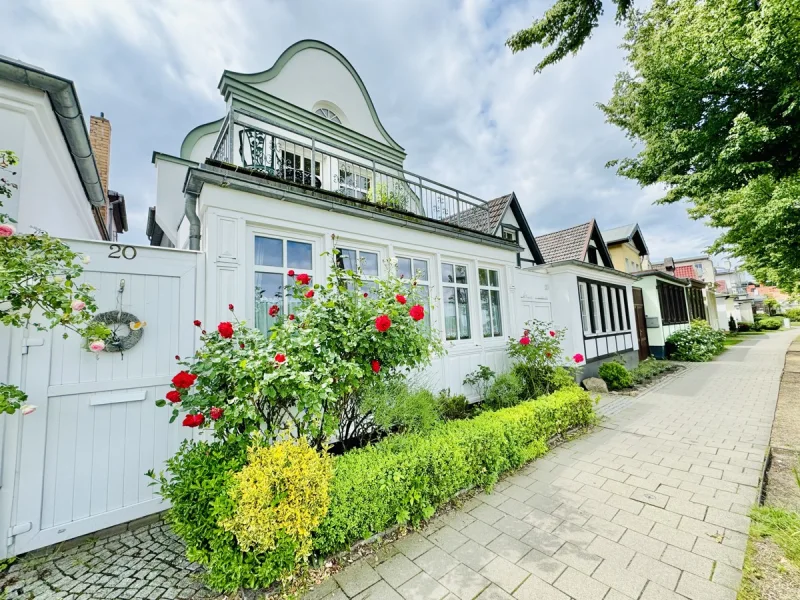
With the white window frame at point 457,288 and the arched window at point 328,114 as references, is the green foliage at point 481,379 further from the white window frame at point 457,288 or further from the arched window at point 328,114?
the arched window at point 328,114

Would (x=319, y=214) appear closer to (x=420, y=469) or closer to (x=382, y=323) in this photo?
(x=382, y=323)

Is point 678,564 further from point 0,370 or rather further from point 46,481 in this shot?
point 0,370

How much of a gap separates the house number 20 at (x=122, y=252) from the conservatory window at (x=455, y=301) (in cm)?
486

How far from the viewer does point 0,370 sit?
8.61 feet

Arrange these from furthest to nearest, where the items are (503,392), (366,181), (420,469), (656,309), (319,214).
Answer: (656,309) → (366,181) → (503,392) → (319,214) → (420,469)

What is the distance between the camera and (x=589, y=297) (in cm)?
991

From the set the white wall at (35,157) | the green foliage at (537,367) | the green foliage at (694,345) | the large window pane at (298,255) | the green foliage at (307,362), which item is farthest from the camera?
the green foliage at (694,345)

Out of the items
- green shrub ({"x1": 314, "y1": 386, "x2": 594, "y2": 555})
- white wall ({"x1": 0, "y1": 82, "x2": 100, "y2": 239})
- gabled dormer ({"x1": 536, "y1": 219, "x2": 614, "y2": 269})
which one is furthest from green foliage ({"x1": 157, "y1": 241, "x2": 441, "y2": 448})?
gabled dormer ({"x1": 536, "y1": 219, "x2": 614, "y2": 269})

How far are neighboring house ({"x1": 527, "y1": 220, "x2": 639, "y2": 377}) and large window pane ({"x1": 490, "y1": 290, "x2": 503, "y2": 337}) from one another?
202 cm

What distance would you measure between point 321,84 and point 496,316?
302 inches

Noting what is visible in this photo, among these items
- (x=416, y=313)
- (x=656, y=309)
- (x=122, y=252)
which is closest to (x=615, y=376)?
(x=656, y=309)

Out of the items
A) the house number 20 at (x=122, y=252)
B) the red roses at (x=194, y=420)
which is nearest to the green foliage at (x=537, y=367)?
the red roses at (x=194, y=420)

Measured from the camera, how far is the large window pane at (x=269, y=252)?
164 inches

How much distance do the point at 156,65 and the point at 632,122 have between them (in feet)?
44.1
